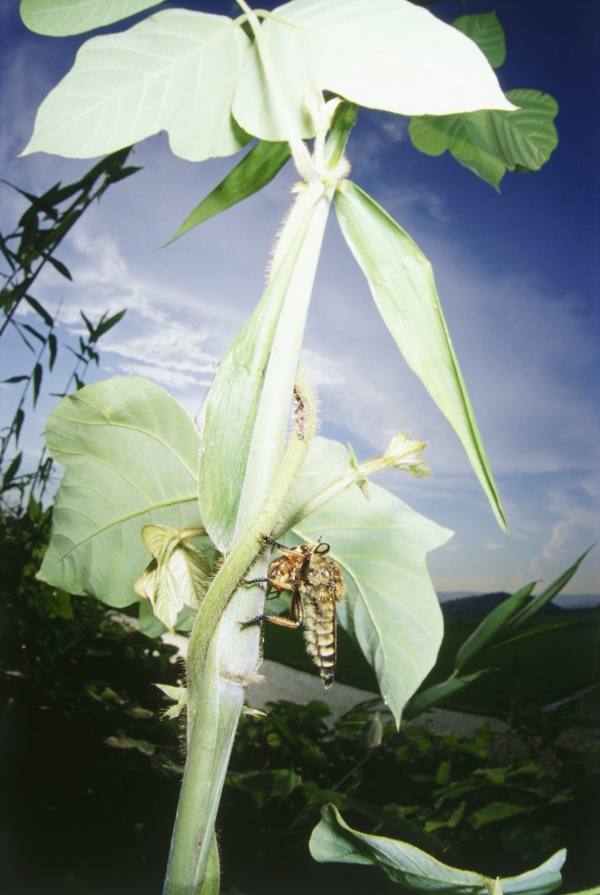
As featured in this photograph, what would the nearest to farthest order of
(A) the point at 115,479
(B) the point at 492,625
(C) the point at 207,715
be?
(C) the point at 207,715 → (A) the point at 115,479 → (B) the point at 492,625

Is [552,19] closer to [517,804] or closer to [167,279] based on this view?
[167,279]

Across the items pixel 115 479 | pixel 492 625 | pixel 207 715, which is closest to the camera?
pixel 207 715

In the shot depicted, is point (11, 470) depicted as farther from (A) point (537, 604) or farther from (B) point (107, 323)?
(A) point (537, 604)

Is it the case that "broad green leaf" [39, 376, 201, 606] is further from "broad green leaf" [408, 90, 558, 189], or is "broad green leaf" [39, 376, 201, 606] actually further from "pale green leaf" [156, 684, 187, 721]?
"broad green leaf" [408, 90, 558, 189]

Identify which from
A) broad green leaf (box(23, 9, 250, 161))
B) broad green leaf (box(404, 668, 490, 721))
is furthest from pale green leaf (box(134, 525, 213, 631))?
broad green leaf (box(404, 668, 490, 721))

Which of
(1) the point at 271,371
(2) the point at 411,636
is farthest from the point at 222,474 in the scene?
(2) the point at 411,636

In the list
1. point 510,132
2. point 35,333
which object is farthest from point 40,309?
point 510,132
